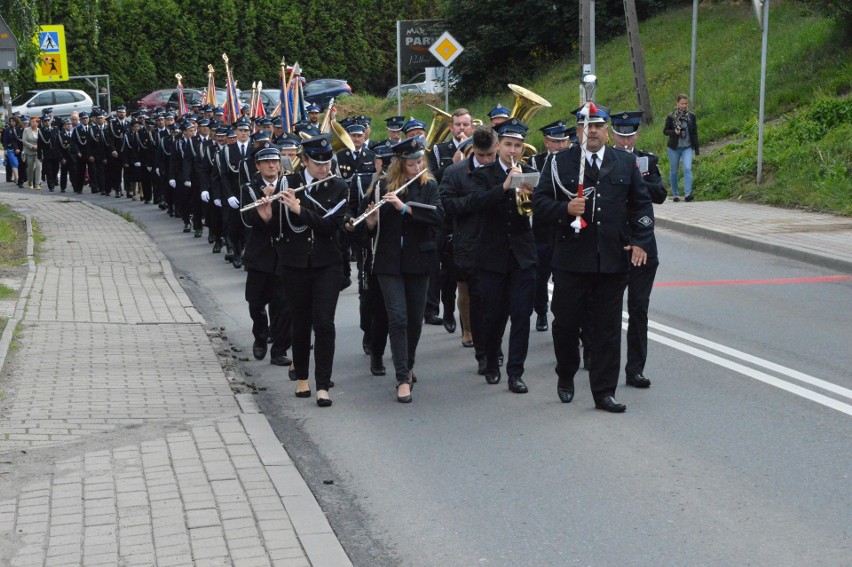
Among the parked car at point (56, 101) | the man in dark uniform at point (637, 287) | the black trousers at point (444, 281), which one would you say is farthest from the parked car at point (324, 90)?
the man in dark uniform at point (637, 287)

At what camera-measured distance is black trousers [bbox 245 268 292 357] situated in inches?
398

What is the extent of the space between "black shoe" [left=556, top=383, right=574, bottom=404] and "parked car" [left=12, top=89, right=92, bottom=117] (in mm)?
33125

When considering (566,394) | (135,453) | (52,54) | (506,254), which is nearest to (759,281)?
Answer: (506,254)

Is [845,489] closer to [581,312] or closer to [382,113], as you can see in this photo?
[581,312]

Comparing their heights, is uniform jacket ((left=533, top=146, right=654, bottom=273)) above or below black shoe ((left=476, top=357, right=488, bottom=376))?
above

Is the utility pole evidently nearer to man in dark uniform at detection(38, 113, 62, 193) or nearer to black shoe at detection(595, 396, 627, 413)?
man in dark uniform at detection(38, 113, 62, 193)

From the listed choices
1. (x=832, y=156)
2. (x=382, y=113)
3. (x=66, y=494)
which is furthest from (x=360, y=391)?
(x=382, y=113)

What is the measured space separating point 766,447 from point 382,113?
3365 centimetres

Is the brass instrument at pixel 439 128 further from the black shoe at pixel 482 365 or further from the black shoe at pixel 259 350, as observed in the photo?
the black shoe at pixel 482 365

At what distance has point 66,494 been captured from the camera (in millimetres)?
6355

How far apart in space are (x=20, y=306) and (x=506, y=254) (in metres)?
5.31

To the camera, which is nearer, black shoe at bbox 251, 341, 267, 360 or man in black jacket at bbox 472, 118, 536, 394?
man in black jacket at bbox 472, 118, 536, 394

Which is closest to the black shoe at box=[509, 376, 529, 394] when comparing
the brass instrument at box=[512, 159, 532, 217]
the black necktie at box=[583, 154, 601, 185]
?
the brass instrument at box=[512, 159, 532, 217]

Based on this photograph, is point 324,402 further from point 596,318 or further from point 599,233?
point 599,233
